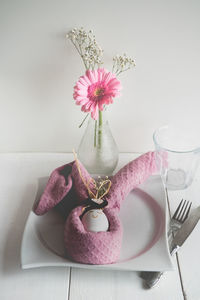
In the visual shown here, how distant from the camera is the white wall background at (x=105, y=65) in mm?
650

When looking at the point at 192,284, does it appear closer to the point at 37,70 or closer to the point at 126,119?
the point at 126,119

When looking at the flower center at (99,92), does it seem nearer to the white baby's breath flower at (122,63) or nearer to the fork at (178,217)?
the white baby's breath flower at (122,63)

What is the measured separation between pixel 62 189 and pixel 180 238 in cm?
25

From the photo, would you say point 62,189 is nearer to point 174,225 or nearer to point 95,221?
point 95,221

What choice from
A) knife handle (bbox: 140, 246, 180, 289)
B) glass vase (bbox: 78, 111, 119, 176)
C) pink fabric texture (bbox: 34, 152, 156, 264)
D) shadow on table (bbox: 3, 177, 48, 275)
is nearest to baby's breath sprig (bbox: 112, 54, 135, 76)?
glass vase (bbox: 78, 111, 119, 176)

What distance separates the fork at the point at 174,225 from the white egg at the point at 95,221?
0.35 ft

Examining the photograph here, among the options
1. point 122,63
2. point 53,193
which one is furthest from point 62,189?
point 122,63

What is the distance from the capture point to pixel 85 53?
0.68 meters

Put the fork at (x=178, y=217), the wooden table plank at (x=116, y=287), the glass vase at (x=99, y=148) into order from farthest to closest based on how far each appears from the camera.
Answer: the glass vase at (x=99, y=148), the fork at (x=178, y=217), the wooden table plank at (x=116, y=287)

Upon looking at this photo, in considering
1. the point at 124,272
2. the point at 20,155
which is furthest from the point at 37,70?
the point at 124,272

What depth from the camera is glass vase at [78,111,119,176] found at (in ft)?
2.34

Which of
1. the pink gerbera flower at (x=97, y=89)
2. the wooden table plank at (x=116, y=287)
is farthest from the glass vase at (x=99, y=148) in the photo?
the wooden table plank at (x=116, y=287)

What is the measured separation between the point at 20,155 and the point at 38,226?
0.33 metres

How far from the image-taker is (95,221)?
1.70 feet
